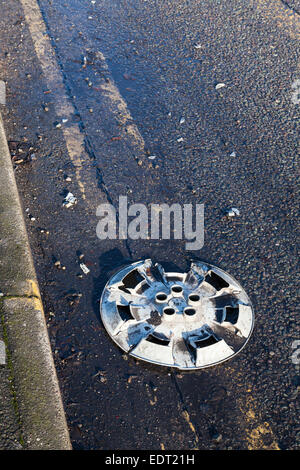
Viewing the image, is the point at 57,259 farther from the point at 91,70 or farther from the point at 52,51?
the point at 52,51

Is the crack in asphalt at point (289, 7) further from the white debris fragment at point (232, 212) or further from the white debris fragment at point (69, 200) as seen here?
the white debris fragment at point (69, 200)

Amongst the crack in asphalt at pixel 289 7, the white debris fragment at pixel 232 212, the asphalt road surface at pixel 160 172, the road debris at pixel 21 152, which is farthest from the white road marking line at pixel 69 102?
the crack in asphalt at pixel 289 7

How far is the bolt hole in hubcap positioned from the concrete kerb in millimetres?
495

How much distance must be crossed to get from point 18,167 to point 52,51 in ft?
7.90

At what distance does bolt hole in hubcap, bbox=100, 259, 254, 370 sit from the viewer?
330 cm

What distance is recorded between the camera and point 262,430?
2.98 m

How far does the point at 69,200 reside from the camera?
14.7ft

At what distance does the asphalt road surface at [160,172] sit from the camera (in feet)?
10.2

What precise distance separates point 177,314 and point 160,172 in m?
1.72

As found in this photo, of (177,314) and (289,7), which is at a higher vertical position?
(289,7)

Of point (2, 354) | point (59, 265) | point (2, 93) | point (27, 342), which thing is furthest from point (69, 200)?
point (2, 93)

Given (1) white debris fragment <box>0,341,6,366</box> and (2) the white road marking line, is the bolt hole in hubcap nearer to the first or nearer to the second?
(1) white debris fragment <box>0,341,6,366</box>

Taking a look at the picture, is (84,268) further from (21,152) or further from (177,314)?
(21,152)
